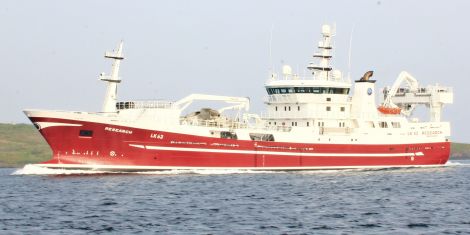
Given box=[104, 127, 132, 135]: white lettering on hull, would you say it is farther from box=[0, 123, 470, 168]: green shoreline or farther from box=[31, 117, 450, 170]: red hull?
box=[0, 123, 470, 168]: green shoreline

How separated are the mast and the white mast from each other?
1619cm

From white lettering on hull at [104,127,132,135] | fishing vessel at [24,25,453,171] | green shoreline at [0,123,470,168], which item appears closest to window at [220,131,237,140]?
fishing vessel at [24,25,453,171]

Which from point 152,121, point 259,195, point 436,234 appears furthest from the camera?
point 152,121

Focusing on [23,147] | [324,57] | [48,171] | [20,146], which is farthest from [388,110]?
[20,146]

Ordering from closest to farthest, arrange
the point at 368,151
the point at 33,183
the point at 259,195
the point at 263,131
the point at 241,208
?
the point at 241,208 → the point at 259,195 → the point at 33,183 → the point at 263,131 → the point at 368,151

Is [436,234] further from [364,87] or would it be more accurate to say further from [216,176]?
[364,87]

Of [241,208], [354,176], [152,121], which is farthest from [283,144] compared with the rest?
[241,208]

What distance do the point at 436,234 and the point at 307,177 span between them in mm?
24006

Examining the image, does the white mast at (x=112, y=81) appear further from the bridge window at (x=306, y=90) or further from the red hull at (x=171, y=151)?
the bridge window at (x=306, y=90)

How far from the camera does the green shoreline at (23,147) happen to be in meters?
108

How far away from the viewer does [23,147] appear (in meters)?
119

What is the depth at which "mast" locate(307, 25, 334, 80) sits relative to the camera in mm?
62062

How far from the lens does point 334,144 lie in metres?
58.3

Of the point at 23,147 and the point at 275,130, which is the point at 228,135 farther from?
the point at 23,147
